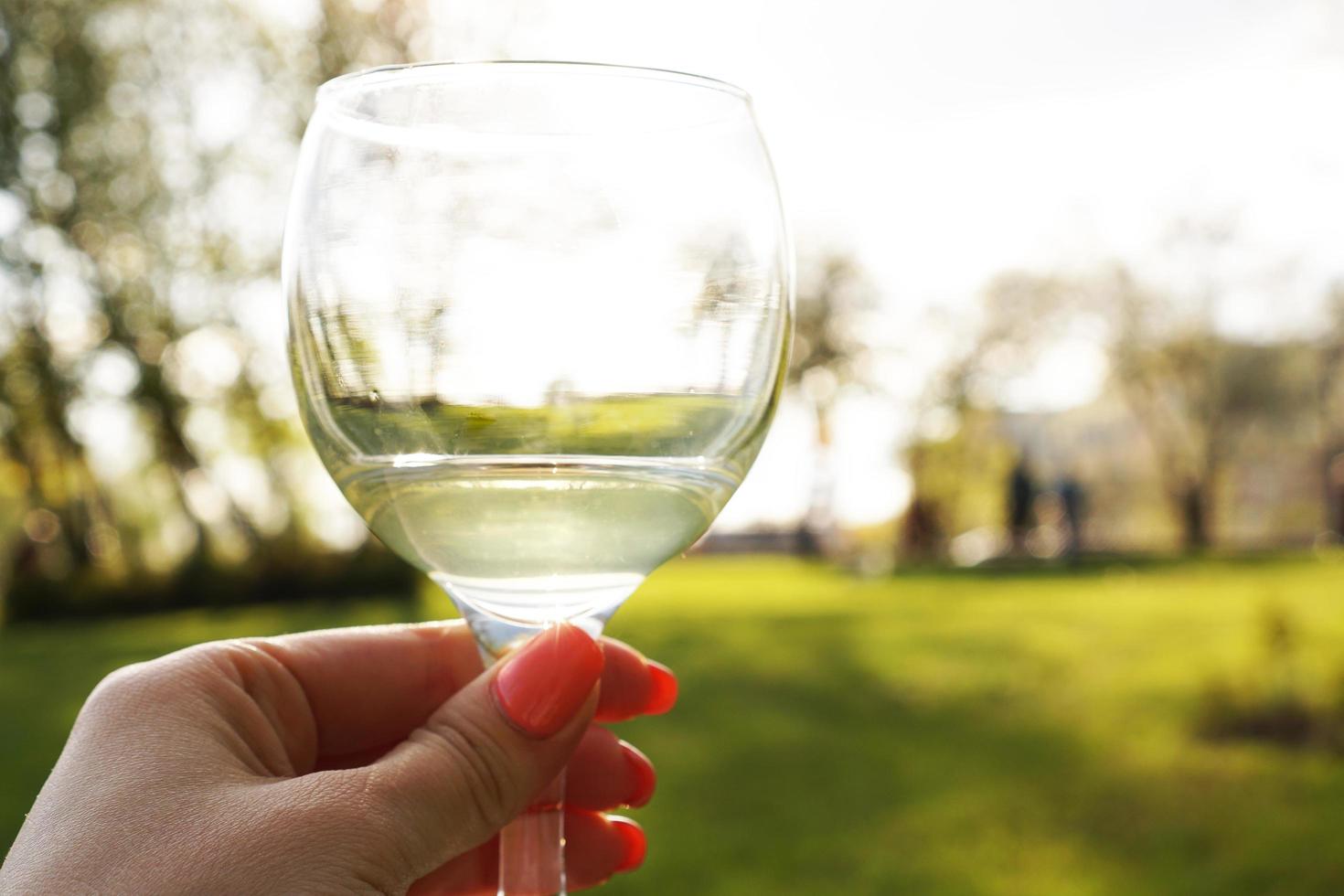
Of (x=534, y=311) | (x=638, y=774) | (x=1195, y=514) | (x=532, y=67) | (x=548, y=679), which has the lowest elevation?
(x=1195, y=514)

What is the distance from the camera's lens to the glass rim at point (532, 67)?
4.11 feet

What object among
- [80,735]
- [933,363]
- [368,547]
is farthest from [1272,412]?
[80,735]

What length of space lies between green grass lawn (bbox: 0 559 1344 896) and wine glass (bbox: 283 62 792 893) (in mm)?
4375

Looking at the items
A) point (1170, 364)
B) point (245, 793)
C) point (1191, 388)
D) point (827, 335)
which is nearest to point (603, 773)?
point (245, 793)

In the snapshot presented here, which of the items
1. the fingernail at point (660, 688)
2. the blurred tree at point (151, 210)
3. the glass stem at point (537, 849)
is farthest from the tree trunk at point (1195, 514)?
the glass stem at point (537, 849)

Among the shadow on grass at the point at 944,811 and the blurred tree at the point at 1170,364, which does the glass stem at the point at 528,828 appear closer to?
the shadow on grass at the point at 944,811

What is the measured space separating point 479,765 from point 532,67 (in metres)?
0.80

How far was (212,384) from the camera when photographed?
18969mm

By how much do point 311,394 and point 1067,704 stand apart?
784 cm

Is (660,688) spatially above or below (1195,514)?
above

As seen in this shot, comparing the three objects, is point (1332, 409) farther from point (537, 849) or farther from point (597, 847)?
point (537, 849)

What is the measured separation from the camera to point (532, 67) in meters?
1.25

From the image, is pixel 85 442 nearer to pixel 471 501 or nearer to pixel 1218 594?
pixel 1218 594

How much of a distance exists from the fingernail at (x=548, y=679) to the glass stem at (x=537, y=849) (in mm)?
94
